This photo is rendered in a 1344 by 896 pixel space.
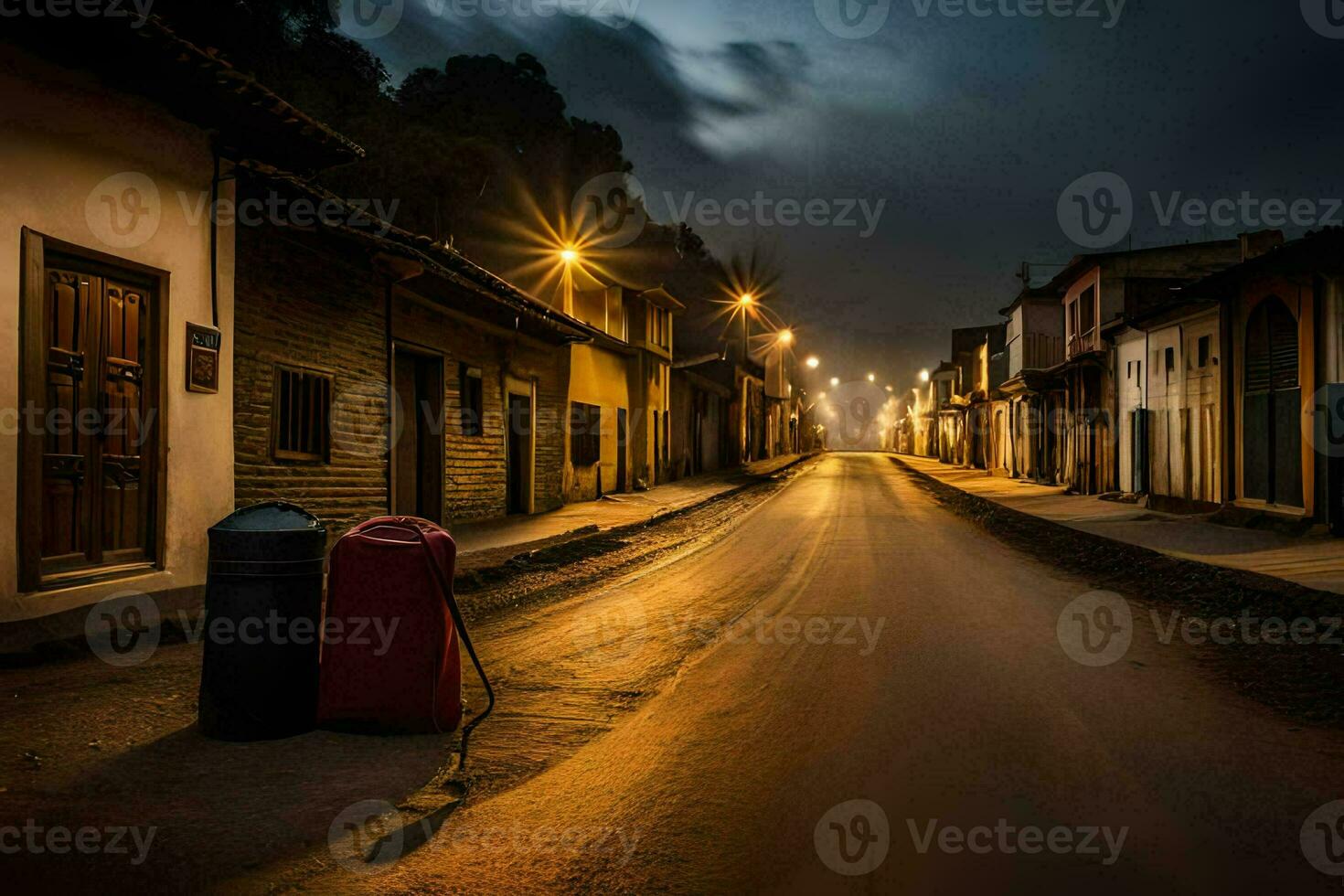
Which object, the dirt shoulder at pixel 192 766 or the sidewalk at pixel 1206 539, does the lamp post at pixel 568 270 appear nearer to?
the sidewalk at pixel 1206 539

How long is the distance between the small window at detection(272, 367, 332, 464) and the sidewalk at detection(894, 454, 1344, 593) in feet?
37.4

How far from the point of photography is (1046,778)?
4090 millimetres

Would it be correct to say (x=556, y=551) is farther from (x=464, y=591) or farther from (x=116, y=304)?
(x=116, y=304)

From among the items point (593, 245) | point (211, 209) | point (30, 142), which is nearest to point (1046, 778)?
point (30, 142)

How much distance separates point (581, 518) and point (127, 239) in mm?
11531

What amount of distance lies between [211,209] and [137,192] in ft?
2.98

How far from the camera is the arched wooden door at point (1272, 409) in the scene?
1424 cm

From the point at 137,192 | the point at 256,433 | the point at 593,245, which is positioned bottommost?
the point at 256,433

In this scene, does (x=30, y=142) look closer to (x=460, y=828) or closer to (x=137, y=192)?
(x=137, y=192)

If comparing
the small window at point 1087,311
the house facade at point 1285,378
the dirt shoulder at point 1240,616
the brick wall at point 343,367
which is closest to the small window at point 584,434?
the brick wall at point 343,367

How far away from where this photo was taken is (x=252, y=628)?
455cm

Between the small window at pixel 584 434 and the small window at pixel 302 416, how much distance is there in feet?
Result: 37.2

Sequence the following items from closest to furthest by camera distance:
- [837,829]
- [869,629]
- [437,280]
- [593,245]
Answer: [837,829]
[869,629]
[437,280]
[593,245]

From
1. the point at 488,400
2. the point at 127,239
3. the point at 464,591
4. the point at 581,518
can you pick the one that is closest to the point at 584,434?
the point at 581,518
